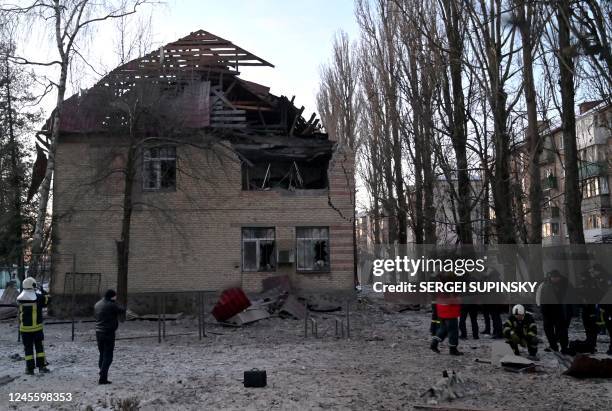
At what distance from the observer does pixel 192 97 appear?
20.8 meters

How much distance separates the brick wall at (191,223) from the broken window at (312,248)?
265mm

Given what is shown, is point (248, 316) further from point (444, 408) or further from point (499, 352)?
point (444, 408)

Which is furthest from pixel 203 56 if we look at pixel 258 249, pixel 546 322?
pixel 546 322

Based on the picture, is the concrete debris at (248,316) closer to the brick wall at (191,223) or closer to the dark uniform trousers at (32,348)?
the brick wall at (191,223)

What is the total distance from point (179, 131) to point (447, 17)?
9.27 meters

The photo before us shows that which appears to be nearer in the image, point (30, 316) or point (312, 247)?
point (30, 316)

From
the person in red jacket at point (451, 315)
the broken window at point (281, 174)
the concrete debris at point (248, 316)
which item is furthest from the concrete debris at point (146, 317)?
the person in red jacket at point (451, 315)

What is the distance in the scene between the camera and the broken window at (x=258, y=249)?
20484 mm

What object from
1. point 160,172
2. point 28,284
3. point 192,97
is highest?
point 192,97

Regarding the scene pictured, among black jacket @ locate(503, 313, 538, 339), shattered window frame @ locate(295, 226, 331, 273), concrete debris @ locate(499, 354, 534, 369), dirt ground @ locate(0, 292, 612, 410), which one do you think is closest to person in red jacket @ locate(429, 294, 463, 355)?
dirt ground @ locate(0, 292, 612, 410)

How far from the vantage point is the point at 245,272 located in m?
20.4

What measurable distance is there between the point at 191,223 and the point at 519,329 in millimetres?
12964

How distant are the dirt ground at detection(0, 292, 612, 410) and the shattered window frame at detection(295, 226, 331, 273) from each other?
5.81 m

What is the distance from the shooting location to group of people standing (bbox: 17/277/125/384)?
28.9 feet
